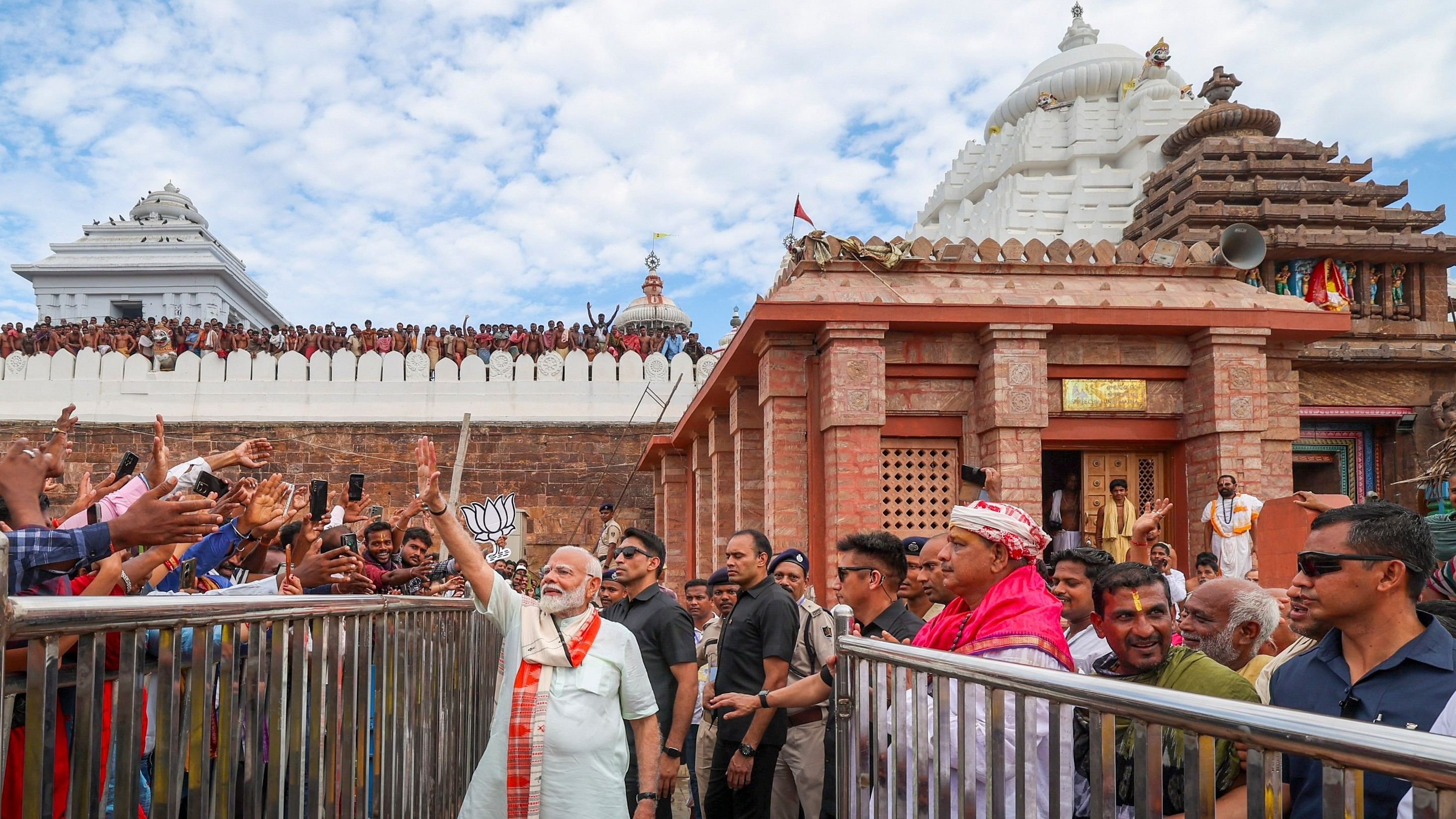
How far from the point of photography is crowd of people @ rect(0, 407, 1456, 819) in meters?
2.36

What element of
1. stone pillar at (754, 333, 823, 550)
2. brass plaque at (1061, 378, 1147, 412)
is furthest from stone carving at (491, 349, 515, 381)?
brass plaque at (1061, 378, 1147, 412)

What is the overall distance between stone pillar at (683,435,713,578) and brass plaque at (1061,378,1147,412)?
5716 millimetres

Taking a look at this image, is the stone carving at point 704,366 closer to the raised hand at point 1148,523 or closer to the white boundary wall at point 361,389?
the white boundary wall at point 361,389

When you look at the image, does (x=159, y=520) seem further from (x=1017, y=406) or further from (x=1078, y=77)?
(x=1078, y=77)

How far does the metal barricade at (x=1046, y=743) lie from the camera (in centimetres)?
145

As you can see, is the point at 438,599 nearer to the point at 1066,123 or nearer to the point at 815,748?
the point at 815,748

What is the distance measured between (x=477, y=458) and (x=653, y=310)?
839 inches

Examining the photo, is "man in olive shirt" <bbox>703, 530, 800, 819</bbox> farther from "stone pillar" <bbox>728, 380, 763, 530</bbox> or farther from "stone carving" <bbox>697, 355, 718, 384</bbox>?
"stone carving" <bbox>697, 355, 718, 384</bbox>

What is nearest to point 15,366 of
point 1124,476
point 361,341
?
point 361,341

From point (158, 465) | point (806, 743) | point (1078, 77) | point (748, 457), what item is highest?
point (1078, 77)

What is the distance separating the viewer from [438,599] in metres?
4.43

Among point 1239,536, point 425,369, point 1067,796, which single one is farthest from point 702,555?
point 1067,796

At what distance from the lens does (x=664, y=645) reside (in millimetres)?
4793

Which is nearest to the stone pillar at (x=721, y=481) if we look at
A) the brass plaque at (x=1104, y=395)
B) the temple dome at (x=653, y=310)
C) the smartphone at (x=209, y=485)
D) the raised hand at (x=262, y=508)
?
the brass plaque at (x=1104, y=395)
